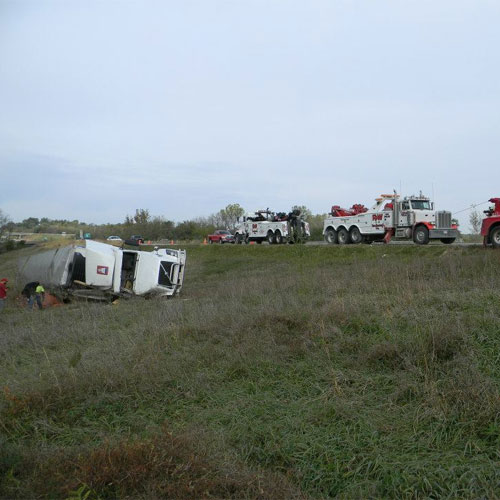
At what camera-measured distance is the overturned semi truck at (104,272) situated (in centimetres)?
1631

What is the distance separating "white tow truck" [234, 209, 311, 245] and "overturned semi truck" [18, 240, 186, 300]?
17.7 metres

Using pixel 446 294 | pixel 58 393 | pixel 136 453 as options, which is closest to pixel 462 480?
pixel 136 453

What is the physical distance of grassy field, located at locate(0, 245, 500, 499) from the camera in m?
3.99

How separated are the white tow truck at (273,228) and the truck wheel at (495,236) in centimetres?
1634

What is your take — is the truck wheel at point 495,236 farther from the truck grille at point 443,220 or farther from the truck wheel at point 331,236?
the truck wheel at point 331,236

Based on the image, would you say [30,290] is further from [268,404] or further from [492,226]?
[492,226]

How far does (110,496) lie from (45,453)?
96cm

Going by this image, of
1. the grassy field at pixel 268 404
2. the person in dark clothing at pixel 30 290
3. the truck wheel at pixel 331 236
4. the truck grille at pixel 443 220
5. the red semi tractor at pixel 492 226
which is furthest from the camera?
the truck wheel at pixel 331 236

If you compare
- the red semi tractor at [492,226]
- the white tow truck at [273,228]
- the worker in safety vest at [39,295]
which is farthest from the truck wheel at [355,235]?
the worker in safety vest at [39,295]

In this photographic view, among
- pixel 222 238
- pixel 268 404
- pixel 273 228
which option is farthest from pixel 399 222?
pixel 222 238

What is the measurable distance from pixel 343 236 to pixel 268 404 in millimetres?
24018

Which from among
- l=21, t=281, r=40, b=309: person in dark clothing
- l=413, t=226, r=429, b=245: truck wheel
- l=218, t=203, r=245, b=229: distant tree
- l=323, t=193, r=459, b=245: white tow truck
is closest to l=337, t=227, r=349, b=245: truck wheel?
l=323, t=193, r=459, b=245: white tow truck

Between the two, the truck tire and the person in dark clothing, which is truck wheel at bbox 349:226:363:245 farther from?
the person in dark clothing

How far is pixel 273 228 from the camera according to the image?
35906mm
